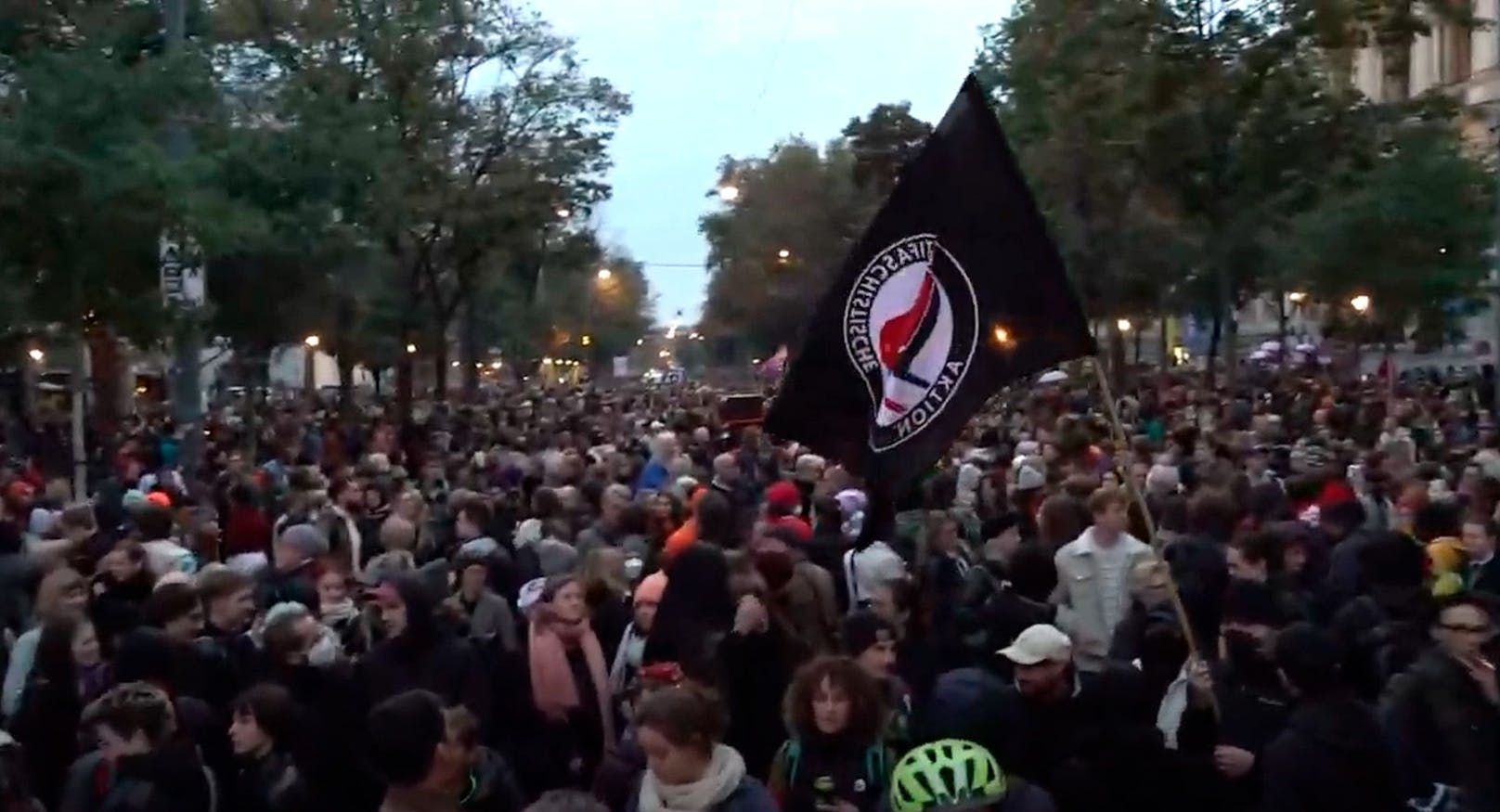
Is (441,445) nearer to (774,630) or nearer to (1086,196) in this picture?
(774,630)

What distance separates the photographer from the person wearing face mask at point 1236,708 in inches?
228

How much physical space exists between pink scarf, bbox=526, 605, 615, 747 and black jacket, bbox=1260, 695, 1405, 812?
282cm

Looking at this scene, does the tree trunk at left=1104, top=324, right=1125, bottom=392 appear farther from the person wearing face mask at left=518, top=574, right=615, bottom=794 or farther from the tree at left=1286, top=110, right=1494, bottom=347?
the person wearing face mask at left=518, top=574, right=615, bottom=794

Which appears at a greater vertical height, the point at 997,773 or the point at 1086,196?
the point at 1086,196

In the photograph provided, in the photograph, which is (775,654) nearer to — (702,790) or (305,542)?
(702,790)

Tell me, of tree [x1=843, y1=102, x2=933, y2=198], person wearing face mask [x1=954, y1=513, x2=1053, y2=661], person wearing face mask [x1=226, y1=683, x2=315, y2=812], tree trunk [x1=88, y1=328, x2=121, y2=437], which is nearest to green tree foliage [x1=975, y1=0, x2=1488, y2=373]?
tree trunk [x1=88, y1=328, x2=121, y2=437]

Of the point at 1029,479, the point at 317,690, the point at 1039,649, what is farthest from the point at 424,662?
the point at 1029,479

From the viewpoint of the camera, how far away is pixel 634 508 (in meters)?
11.7

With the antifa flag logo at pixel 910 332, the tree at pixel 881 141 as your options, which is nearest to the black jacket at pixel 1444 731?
the antifa flag logo at pixel 910 332

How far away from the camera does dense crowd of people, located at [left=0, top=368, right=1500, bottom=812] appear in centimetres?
552

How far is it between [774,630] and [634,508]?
15.0ft

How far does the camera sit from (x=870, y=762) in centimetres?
574

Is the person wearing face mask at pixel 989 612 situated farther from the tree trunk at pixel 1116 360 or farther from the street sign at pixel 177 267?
the tree trunk at pixel 1116 360

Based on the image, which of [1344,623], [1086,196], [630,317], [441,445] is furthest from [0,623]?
[630,317]
